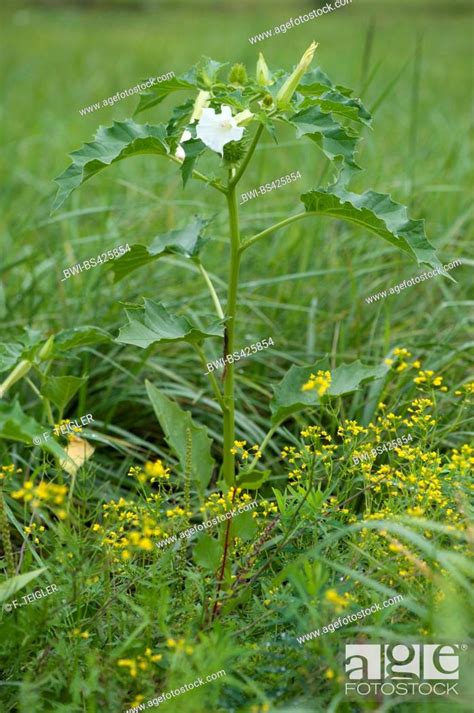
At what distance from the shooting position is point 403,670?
1457 millimetres

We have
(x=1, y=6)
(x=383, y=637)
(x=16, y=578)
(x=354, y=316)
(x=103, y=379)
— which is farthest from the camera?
(x=1, y=6)

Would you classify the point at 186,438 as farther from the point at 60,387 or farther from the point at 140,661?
the point at 140,661

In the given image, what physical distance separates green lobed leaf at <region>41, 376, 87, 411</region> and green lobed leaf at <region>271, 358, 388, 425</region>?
0.45 metres

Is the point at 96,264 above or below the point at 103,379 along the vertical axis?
above

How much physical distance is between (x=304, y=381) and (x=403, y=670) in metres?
0.75

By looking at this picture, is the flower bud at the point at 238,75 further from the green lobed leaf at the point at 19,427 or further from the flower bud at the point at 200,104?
the green lobed leaf at the point at 19,427

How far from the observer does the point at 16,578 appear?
162cm

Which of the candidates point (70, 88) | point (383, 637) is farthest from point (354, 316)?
point (70, 88)

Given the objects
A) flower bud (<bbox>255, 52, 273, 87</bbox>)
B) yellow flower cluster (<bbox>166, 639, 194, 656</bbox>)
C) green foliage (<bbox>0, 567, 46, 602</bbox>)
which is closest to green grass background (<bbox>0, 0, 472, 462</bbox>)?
flower bud (<bbox>255, 52, 273, 87</bbox>)

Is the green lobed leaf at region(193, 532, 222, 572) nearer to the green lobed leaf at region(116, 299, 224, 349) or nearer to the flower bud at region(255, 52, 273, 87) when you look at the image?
the green lobed leaf at region(116, 299, 224, 349)

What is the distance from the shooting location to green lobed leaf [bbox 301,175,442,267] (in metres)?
1.80

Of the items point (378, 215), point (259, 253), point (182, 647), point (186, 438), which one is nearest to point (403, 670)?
point (182, 647)

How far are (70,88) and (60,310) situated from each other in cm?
484

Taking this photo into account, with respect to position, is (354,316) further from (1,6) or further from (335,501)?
(1,6)
